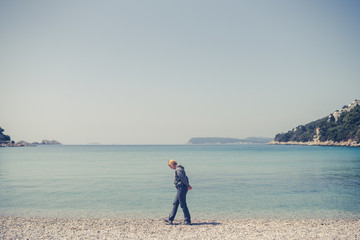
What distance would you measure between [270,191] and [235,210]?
761 cm

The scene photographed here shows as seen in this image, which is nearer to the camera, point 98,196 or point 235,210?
point 235,210

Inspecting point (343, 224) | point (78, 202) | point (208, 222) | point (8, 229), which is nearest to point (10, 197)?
point (78, 202)

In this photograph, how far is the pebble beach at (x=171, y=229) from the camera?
11.0 metres

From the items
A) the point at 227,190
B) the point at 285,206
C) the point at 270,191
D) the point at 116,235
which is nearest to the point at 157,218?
the point at 116,235

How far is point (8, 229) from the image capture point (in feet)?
40.0

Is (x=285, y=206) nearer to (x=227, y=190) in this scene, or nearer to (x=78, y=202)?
(x=227, y=190)

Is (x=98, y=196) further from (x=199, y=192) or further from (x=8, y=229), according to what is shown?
(x=8, y=229)

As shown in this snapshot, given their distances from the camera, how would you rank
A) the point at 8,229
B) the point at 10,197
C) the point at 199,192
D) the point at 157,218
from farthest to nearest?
the point at 199,192, the point at 10,197, the point at 157,218, the point at 8,229

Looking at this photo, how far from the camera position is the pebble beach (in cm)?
1102

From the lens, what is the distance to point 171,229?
12.1 m

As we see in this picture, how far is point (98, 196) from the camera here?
21578mm

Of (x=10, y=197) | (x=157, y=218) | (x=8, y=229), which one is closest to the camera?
(x=8, y=229)

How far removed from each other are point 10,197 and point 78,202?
218 inches

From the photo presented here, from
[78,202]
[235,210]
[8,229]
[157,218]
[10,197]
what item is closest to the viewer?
[8,229]
